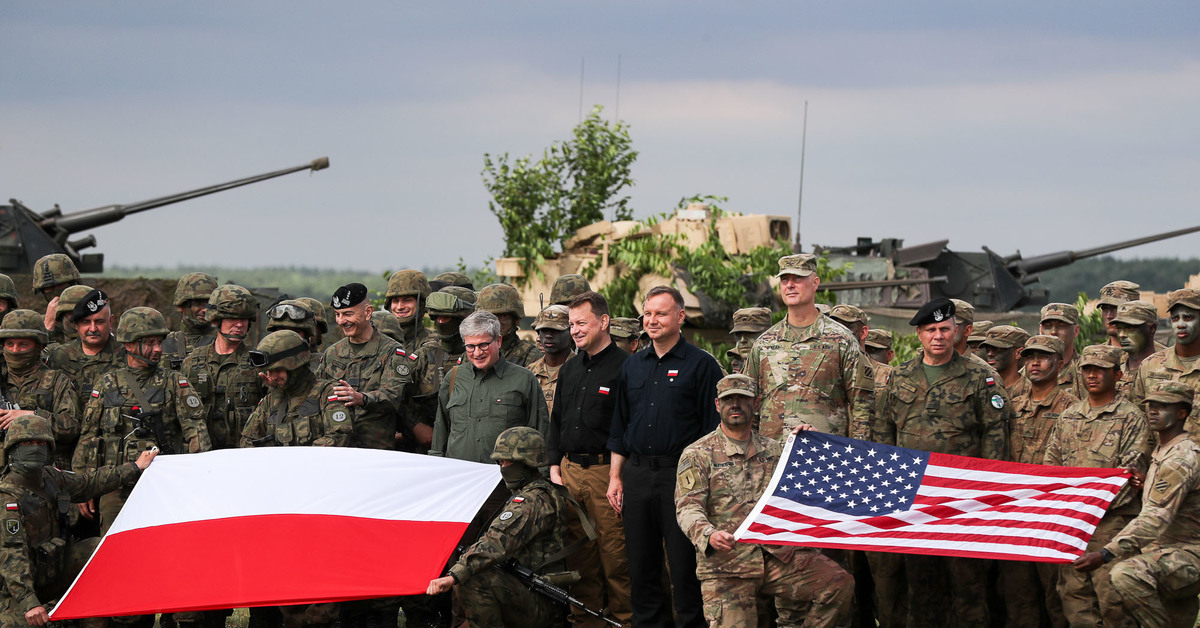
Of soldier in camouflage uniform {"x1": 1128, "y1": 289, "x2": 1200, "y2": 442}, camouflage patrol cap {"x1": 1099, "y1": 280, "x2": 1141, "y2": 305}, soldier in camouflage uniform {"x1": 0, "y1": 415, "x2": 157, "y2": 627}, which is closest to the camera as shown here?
soldier in camouflage uniform {"x1": 0, "y1": 415, "x2": 157, "y2": 627}

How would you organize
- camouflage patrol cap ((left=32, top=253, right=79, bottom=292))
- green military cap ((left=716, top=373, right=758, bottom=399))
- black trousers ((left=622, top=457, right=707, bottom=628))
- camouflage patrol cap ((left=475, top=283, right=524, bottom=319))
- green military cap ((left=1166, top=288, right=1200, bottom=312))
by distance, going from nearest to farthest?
green military cap ((left=716, top=373, right=758, bottom=399)) → black trousers ((left=622, top=457, right=707, bottom=628)) → green military cap ((left=1166, top=288, right=1200, bottom=312)) → camouflage patrol cap ((left=475, top=283, right=524, bottom=319)) → camouflage patrol cap ((left=32, top=253, right=79, bottom=292))

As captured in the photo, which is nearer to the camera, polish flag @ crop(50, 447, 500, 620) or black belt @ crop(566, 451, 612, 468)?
polish flag @ crop(50, 447, 500, 620)

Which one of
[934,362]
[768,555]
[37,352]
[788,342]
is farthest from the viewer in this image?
[37,352]

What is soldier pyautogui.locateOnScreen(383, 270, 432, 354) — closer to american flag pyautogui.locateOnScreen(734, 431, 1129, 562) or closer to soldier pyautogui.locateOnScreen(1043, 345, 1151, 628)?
american flag pyautogui.locateOnScreen(734, 431, 1129, 562)

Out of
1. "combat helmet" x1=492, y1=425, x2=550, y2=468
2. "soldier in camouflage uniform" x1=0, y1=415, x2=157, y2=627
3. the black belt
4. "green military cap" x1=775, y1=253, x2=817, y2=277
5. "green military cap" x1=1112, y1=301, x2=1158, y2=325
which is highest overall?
"green military cap" x1=775, y1=253, x2=817, y2=277

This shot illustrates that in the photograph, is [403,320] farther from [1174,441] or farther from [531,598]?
[1174,441]

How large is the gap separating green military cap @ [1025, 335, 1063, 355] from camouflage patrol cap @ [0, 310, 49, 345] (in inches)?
298

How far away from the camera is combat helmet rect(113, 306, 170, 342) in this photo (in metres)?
9.59

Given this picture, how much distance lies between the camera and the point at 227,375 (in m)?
9.95

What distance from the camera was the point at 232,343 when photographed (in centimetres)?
1007

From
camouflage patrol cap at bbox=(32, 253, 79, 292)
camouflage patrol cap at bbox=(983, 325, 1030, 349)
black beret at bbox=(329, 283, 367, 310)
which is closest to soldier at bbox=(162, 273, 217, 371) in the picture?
camouflage patrol cap at bbox=(32, 253, 79, 292)

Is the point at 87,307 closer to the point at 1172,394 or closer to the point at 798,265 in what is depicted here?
the point at 798,265

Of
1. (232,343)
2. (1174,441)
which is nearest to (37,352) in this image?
(232,343)

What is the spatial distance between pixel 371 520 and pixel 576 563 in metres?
1.50
